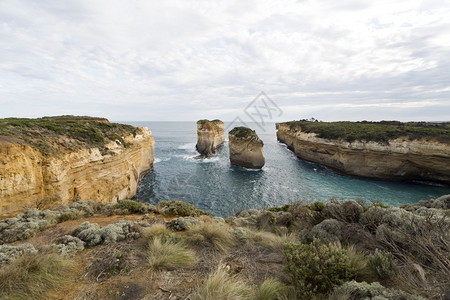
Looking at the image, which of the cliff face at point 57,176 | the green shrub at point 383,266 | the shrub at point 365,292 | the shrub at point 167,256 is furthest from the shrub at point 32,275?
the cliff face at point 57,176

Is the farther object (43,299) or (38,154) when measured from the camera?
(38,154)

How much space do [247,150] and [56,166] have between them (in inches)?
948

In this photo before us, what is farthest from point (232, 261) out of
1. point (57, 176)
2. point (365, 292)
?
point (57, 176)

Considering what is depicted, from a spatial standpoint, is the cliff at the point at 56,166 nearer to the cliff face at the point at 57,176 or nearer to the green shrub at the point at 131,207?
the cliff face at the point at 57,176

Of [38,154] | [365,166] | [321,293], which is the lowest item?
[365,166]

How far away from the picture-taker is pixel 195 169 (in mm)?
29266

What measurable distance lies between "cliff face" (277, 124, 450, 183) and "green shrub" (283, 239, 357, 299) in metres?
27.9

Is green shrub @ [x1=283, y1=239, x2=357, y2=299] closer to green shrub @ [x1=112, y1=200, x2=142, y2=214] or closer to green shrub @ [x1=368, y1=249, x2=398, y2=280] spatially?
green shrub @ [x1=368, y1=249, x2=398, y2=280]

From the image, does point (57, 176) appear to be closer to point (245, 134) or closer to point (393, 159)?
point (245, 134)

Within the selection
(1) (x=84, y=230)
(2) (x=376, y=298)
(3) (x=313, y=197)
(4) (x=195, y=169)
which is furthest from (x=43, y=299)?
(4) (x=195, y=169)

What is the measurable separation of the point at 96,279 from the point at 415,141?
31843 millimetres

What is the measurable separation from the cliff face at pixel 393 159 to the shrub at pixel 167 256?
29.0m

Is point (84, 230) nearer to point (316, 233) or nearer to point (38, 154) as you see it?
point (316, 233)

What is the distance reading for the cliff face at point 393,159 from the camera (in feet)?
71.7
